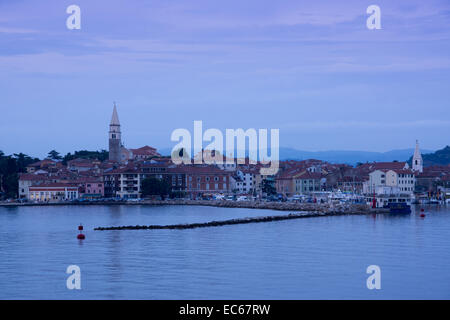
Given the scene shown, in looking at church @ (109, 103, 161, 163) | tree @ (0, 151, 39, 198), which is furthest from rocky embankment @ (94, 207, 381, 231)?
church @ (109, 103, 161, 163)

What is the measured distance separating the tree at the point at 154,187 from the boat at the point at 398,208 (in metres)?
22.5

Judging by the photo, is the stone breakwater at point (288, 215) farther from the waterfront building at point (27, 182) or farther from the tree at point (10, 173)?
the tree at point (10, 173)

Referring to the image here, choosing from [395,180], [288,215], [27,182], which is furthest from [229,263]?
[27,182]

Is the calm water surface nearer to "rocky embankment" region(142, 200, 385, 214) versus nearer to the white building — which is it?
"rocky embankment" region(142, 200, 385, 214)

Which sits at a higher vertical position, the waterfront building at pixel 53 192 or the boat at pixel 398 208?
the waterfront building at pixel 53 192

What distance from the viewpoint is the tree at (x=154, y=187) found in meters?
57.1

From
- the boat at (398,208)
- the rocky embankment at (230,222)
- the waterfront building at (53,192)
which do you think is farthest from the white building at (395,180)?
the waterfront building at (53,192)

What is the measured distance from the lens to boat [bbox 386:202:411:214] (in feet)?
125

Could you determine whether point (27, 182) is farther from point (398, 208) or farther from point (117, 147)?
point (398, 208)

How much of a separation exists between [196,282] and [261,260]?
3.48 metres

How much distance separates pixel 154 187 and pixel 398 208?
76.5 ft

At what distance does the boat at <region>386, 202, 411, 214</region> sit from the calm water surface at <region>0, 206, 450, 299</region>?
36.0 feet

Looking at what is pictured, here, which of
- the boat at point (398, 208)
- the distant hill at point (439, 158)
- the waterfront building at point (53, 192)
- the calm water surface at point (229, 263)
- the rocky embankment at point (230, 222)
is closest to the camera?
the calm water surface at point (229, 263)
